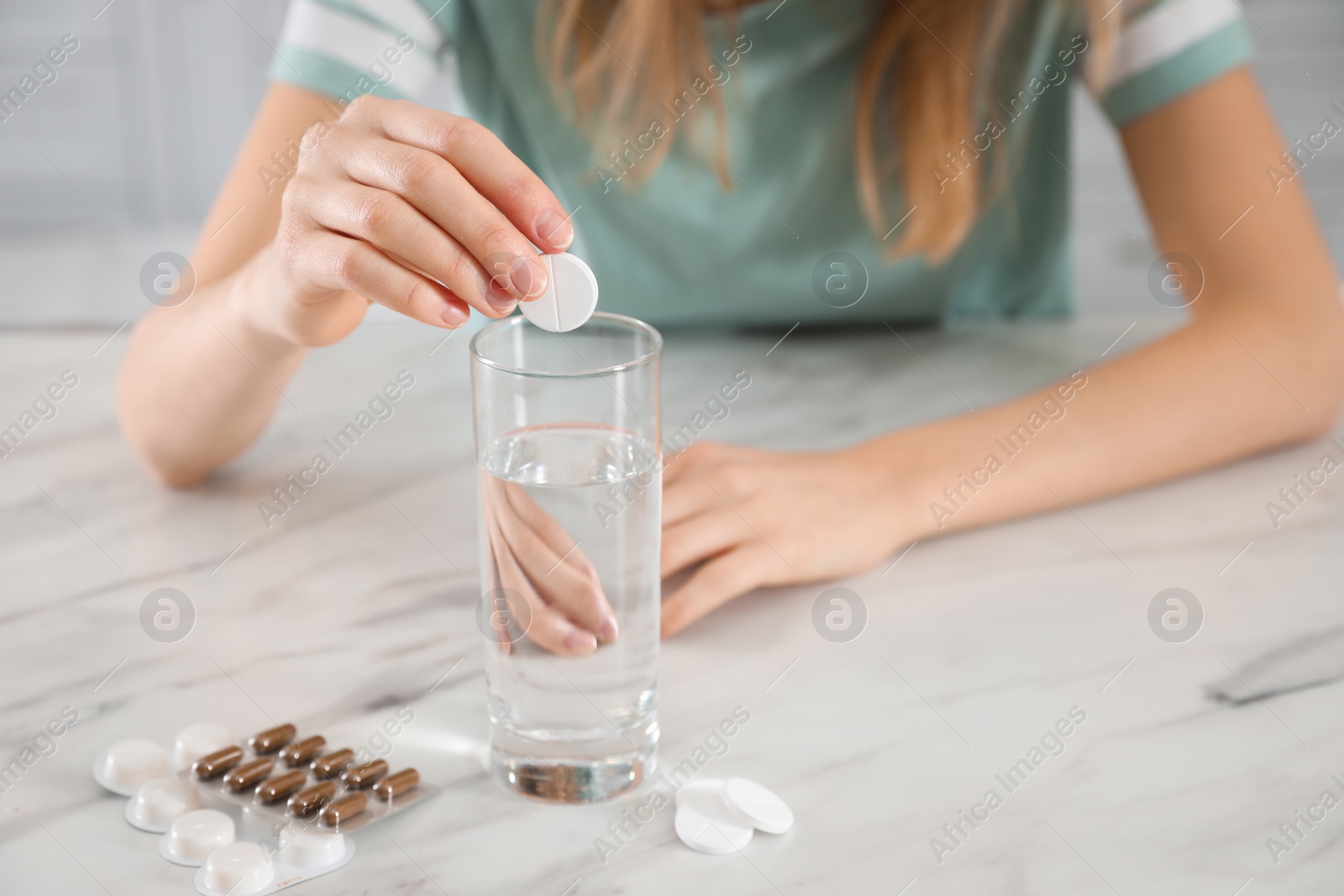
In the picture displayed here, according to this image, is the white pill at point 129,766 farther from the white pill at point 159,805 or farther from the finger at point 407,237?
the finger at point 407,237

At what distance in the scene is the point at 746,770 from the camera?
667 millimetres

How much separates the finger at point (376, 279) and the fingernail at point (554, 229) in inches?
2.7

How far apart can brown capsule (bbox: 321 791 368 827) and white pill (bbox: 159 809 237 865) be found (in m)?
0.05

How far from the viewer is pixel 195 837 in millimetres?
595

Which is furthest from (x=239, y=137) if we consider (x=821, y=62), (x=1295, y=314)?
(x=1295, y=314)

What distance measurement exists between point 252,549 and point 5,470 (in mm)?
272

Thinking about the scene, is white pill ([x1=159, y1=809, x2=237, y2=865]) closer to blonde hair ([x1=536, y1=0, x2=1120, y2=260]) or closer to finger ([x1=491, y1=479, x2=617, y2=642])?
finger ([x1=491, y1=479, x2=617, y2=642])

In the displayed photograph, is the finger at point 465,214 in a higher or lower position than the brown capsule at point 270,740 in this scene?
higher

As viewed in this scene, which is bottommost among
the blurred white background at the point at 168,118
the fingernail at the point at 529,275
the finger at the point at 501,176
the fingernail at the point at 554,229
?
the blurred white background at the point at 168,118

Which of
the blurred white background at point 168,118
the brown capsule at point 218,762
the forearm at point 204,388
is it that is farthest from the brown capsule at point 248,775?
the blurred white background at point 168,118

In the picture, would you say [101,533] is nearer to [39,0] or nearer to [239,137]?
[239,137]

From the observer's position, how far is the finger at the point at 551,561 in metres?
0.60

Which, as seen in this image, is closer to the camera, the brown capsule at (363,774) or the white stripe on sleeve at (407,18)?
the brown capsule at (363,774)

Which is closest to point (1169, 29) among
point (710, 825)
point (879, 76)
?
point (879, 76)
